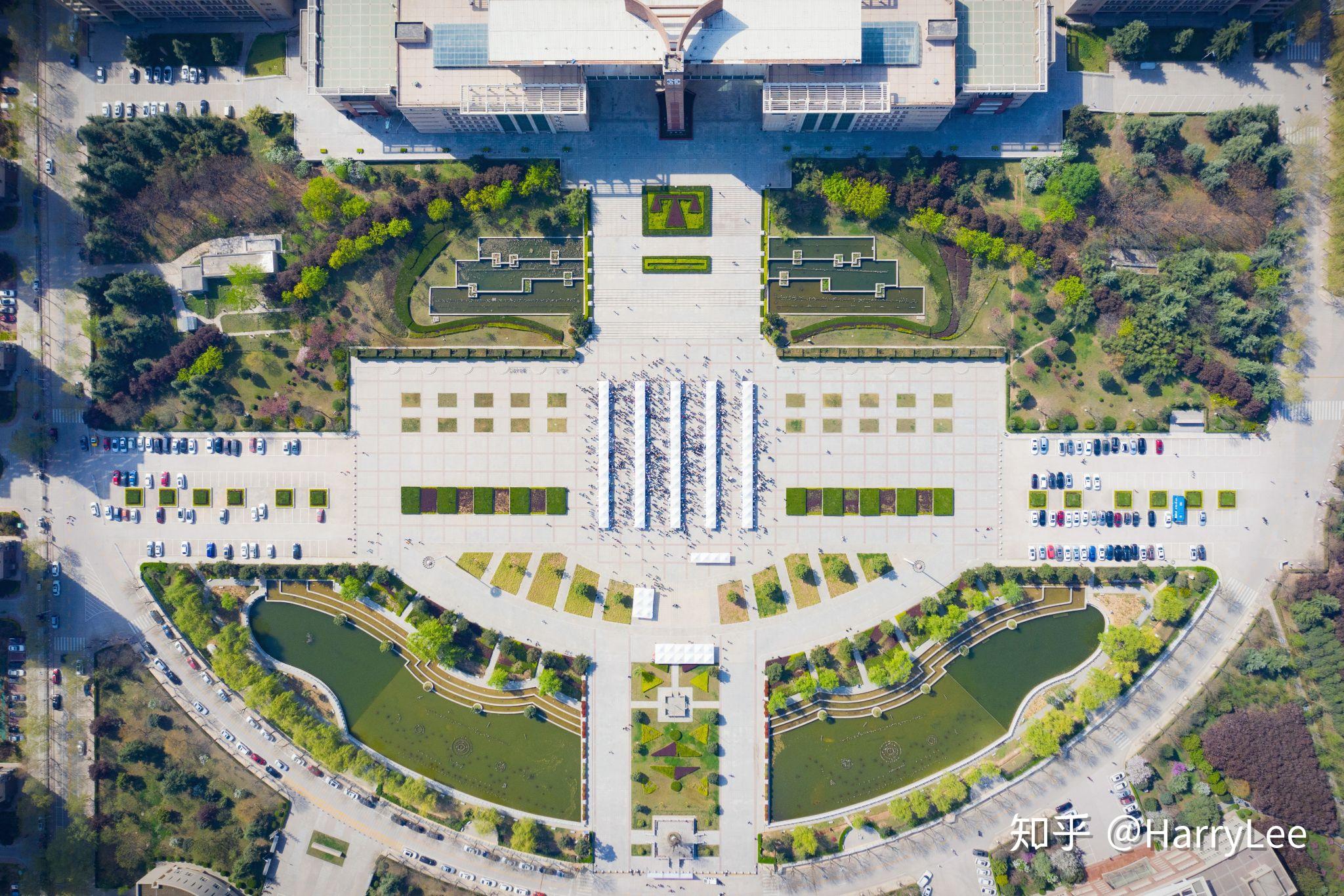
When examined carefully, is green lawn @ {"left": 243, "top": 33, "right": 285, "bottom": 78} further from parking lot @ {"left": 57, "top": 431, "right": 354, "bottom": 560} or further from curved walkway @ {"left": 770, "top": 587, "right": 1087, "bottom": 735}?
curved walkway @ {"left": 770, "top": 587, "right": 1087, "bottom": 735}

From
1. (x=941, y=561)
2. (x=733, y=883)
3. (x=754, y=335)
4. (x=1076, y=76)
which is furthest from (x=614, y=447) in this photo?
(x=1076, y=76)

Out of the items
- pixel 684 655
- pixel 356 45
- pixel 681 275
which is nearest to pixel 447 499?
pixel 684 655

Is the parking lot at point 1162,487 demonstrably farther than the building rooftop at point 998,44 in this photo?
Yes

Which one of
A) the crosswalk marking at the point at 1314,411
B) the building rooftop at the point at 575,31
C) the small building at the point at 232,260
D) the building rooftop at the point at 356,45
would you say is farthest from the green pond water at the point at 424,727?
the crosswalk marking at the point at 1314,411

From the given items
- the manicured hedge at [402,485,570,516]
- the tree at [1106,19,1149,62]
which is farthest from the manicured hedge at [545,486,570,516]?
the tree at [1106,19,1149,62]

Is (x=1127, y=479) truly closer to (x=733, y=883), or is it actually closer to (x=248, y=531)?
(x=733, y=883)

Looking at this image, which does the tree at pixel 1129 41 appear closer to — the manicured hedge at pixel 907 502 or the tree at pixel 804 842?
the manicured hedge at pixel 907 502
